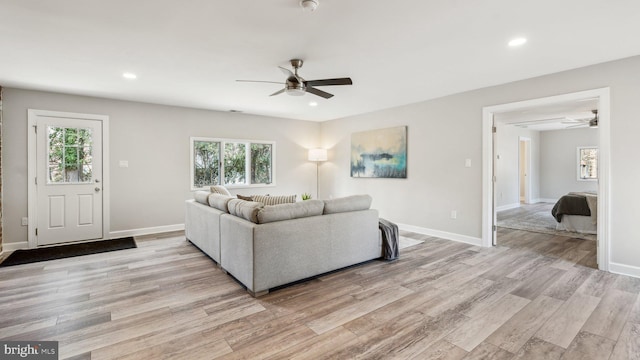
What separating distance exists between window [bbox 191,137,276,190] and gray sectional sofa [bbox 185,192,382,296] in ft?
7.61

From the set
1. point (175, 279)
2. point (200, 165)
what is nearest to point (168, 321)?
point (175, 279)

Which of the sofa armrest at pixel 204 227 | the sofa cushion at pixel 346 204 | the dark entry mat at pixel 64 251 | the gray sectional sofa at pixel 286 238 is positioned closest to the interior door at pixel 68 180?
the dark entry mat at pixel 64 251

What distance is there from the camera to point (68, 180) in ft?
15.4

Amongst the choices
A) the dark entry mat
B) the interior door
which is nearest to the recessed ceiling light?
the dark entry mat

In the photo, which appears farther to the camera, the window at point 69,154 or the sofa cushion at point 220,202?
the window at point 69,154

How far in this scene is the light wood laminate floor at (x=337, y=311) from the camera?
1.96 meters

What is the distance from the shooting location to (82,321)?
2.29 metres

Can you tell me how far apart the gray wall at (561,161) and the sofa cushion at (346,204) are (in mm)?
8617

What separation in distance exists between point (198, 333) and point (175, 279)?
4.01ft

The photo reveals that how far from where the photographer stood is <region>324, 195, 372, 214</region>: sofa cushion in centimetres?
330

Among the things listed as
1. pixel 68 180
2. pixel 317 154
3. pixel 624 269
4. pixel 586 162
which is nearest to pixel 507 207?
pixel 586 162

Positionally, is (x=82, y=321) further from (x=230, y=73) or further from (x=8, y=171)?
(x=8, y=171)

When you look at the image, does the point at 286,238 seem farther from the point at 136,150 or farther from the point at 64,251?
the point at 136,150

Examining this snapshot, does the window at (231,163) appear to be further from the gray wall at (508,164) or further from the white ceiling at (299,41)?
the gray wall at (508,164)
